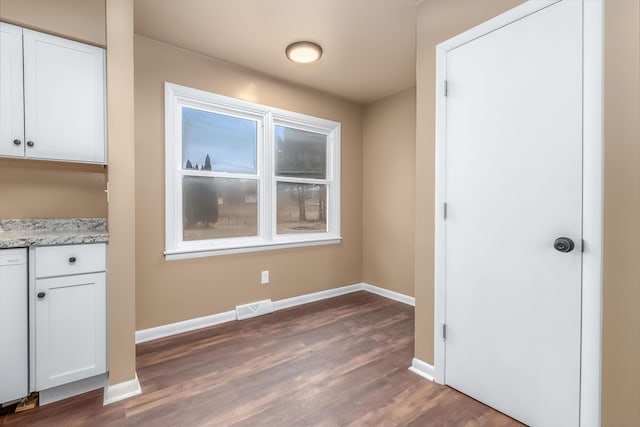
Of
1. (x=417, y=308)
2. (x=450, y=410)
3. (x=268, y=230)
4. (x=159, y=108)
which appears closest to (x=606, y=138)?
→ (x=417, y=308)

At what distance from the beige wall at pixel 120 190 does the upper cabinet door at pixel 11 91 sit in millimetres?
455

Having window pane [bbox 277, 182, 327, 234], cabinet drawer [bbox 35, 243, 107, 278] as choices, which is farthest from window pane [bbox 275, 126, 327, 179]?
cabinet drawer [bbox 35, 243, 107, 278]

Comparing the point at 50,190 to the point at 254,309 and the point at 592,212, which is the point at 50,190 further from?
the point at 592,212

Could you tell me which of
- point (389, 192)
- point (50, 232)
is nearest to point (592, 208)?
point (389, 192)

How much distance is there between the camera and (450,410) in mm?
1668

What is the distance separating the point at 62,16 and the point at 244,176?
1.70 meters

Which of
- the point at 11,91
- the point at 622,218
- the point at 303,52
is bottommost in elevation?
the point at 622,218

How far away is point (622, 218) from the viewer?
1268mm

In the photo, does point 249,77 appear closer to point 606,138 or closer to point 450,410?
point 606,138

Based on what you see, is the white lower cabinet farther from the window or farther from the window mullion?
the window mullion

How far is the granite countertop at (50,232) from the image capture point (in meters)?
1.60

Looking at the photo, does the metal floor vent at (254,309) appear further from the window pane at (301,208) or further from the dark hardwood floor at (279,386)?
the window pane at (301,208)

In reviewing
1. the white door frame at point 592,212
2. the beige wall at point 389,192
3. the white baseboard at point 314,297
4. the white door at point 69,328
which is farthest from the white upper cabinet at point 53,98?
the beige wall at point 389,192

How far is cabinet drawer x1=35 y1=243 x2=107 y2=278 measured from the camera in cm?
163
